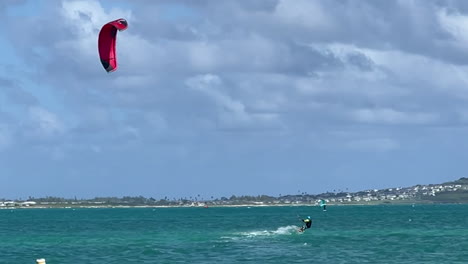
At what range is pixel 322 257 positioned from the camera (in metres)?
75.7

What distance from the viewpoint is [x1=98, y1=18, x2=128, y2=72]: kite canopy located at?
4844cm

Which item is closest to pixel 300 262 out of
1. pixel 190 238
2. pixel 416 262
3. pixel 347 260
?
pixel 347 260

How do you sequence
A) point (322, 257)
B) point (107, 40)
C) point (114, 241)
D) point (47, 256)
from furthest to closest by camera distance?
point (114, 241), point (47, 256), point (322, 257), point (107, 40)

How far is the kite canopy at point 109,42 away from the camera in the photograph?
159 feet

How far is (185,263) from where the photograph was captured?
235 feet

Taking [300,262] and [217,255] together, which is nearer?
[300,262]

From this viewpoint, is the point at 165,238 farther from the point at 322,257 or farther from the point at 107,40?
the point at 107,40

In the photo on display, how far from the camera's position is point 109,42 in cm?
5019

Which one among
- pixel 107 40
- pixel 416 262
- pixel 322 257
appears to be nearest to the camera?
pixel 107 40

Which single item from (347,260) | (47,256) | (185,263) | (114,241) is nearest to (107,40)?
(185,263)

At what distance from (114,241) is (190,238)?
8806mm

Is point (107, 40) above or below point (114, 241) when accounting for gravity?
above

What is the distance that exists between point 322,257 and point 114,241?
3537 cm

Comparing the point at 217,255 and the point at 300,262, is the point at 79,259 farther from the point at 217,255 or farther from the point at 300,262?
the point at 300,262
